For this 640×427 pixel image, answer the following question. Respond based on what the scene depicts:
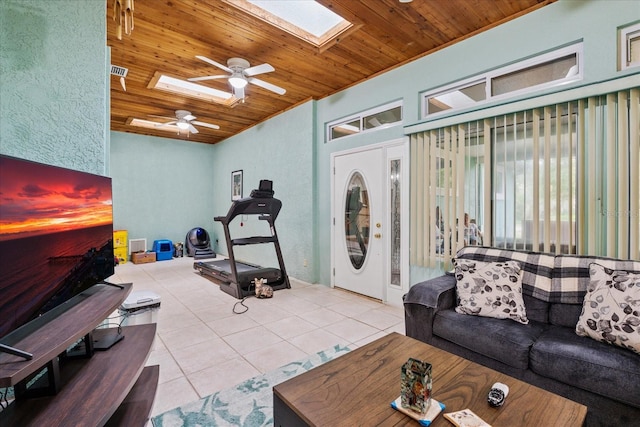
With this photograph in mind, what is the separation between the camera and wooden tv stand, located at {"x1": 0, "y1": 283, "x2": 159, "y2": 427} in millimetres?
1095

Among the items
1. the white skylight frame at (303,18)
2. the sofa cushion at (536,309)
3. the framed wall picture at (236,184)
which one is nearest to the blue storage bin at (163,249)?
the framed wall picture at (236,184)

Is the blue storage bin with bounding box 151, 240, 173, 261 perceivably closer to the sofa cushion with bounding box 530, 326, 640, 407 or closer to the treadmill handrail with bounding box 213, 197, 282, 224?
the treadmill handrail with bounding box 213, 197, 282, 224

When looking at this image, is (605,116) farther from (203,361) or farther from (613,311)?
(203,361)

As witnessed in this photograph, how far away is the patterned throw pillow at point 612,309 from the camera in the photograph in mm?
1650

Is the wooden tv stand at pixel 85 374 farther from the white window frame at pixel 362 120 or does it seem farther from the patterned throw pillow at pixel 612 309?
the white window frame at pixel 362 120

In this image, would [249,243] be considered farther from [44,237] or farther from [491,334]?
[491,334]

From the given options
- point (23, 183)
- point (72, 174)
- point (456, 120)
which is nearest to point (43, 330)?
point (23, 183)

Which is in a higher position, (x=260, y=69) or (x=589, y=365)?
(x=260, y=69)

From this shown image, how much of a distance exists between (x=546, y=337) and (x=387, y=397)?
1.25 metres

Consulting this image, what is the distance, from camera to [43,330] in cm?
124

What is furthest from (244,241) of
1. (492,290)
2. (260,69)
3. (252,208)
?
(492,290)

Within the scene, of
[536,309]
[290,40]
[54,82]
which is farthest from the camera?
[290,40]

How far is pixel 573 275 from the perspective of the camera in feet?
6.98

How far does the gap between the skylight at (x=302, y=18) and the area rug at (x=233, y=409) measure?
3.01 meters
